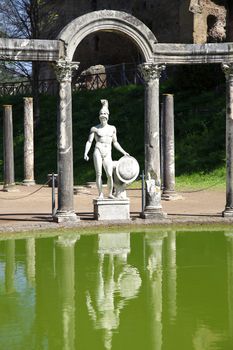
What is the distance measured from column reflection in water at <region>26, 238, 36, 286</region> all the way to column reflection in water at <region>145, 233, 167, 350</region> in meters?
1.73

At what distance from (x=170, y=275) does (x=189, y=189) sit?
15012mm

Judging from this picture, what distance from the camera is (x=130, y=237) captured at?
12.7 meters

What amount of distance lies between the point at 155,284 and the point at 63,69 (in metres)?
6.95

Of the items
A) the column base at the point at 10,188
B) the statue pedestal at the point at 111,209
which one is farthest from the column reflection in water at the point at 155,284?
the column base at the point at 10,188

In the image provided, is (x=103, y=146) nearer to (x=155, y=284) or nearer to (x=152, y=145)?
(x=152, y=145)

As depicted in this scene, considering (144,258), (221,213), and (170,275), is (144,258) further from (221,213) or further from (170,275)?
(221,213)

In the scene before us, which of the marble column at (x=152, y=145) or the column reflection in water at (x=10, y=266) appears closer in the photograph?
the column reflection in water at (x=10, y=266)

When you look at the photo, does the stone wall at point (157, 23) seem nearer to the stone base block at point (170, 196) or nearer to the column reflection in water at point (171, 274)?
the stone base block at point (170, 196)

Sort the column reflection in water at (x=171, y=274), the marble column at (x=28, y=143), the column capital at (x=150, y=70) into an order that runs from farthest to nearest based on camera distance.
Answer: the marble column at (x=28, y=143)
the column capital at (x=150, y=70)
the column reflection in water at (x=171, y=274)

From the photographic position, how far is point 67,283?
884 centimetres

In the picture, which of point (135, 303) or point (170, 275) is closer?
point (135, 303)

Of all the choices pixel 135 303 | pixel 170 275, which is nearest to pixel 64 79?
pixel 170 275

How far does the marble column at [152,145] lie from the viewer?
1460 centimetres

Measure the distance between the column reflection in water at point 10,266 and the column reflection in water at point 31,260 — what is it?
241mm
